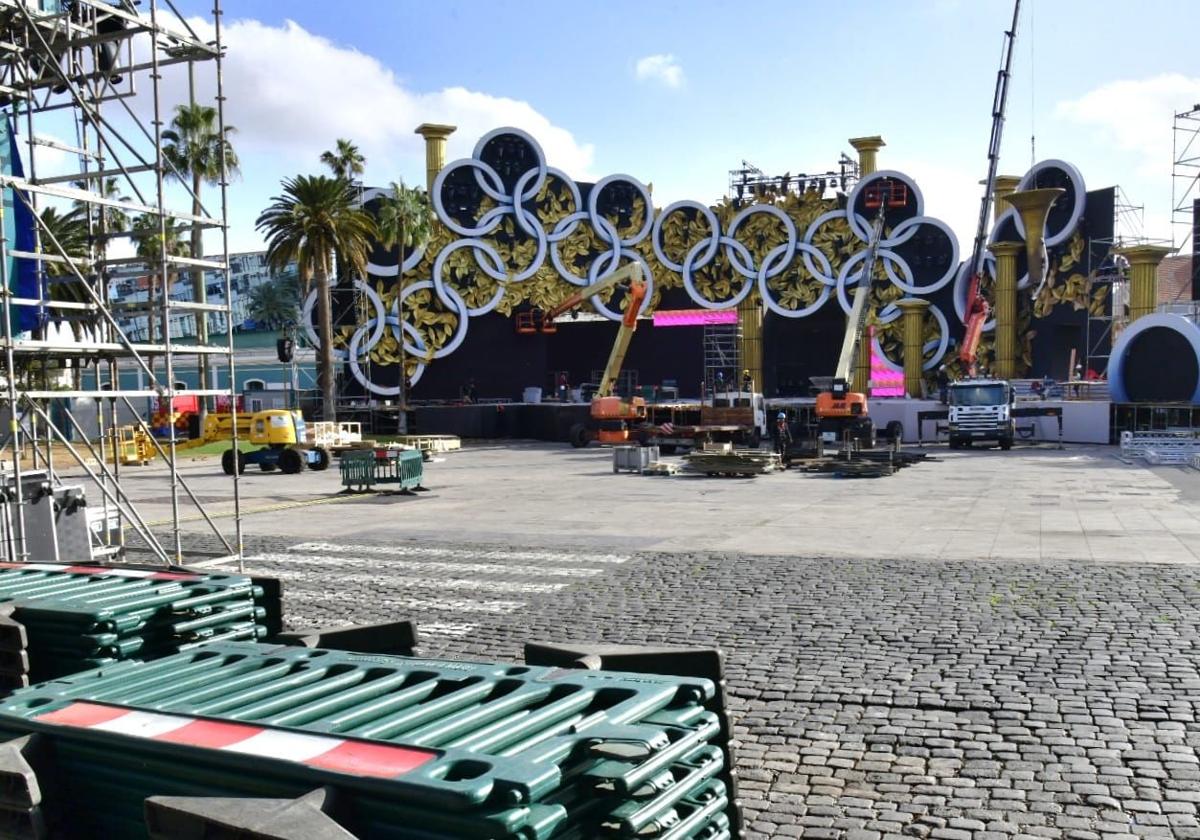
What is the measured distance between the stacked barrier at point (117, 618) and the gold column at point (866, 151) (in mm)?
47447

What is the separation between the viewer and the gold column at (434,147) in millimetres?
49406

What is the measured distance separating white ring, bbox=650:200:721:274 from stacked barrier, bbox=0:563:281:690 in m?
45.2

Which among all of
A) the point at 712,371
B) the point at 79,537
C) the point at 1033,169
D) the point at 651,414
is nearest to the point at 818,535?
the point at 79,537

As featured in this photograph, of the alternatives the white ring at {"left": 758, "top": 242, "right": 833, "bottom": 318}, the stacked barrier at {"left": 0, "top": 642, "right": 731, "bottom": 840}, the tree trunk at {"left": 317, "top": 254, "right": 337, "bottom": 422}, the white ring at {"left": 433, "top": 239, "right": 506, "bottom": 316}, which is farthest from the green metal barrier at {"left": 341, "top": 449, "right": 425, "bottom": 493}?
the white ring at {"left": 758, "top": 242, "right": 833, "bottom": 318}

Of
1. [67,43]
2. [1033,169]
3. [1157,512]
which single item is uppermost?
[1033,169]

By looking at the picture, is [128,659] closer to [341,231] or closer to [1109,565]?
[1109,565]

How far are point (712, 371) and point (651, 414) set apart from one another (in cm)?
1260

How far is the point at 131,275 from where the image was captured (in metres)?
12.7

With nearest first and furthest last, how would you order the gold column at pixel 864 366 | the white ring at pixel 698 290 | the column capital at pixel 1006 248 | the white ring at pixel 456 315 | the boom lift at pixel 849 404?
the boom lift at pixel 849 404 < the column capital at pixel 1006 248 < the gold column at pixel 864 366 < the white ring at pixel 456 315 < the white ring at pixel 698 290

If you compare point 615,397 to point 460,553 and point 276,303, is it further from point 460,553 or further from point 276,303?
point 276,303

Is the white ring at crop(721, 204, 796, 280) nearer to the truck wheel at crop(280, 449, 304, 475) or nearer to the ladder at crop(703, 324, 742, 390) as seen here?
the ladder at crop(703, 324, 742, 390)

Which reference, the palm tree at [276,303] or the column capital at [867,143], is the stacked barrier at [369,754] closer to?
the column capital at [867,143]

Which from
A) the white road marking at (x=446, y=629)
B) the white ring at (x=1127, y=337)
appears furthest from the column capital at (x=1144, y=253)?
the white road marking at (x=446, y=629)

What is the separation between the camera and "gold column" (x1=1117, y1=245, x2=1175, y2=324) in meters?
42.0
